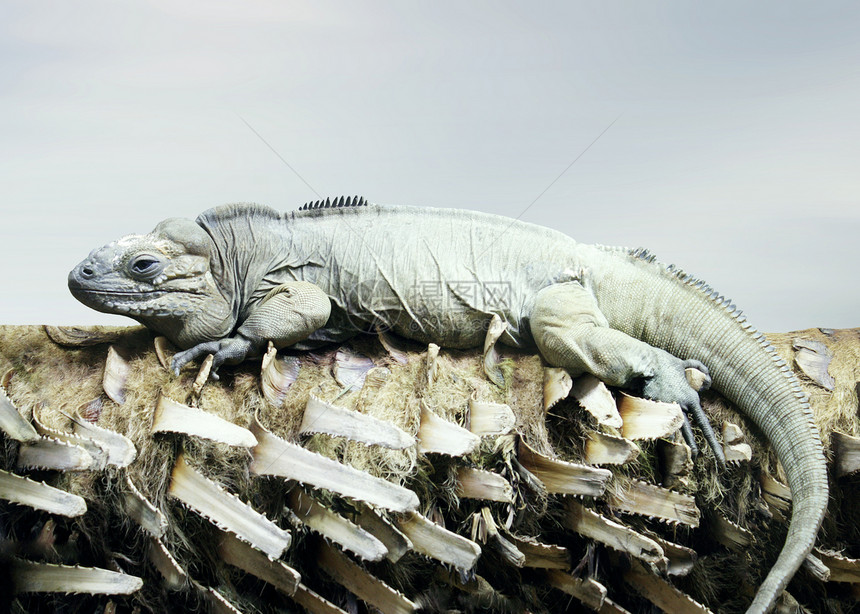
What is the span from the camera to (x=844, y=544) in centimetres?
335

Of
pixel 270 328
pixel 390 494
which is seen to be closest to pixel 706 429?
pixel 390 494

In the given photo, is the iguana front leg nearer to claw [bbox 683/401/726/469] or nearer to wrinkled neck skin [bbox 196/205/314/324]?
wrinkled neck skin [bbox 196/205/314/324]

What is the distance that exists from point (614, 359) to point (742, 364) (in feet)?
2.15

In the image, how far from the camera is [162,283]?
10.6 feet

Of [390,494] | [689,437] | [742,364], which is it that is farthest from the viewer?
[742,364]

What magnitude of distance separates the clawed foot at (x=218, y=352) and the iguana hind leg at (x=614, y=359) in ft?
4.49

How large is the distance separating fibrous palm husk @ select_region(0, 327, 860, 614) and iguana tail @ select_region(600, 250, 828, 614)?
0.17m

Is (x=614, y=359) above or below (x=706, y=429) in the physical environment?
above

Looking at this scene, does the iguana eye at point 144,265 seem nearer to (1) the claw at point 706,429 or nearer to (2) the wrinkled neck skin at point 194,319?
(2) the wrinkled neck skin at point 194,319

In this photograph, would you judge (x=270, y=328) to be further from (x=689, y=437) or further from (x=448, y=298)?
(x=689, y=437)

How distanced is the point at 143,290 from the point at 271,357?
25.2 inches

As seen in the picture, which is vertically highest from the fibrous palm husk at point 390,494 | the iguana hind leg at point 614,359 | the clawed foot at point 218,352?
the iguana hind leg at point 614,359

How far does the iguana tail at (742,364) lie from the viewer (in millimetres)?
2965

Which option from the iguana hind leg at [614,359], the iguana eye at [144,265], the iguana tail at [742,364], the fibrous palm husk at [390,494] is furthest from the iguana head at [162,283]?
the iguana tail at [742,364]
